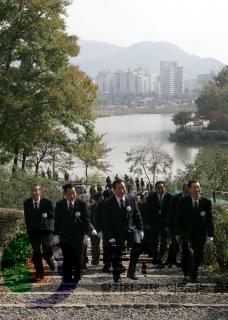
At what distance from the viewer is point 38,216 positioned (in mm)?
6754

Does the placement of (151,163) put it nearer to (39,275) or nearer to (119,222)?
(119,222)

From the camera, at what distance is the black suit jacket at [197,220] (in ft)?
20.0

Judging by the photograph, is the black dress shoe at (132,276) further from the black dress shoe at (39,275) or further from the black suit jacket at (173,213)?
the black dress shoe at (39,275)

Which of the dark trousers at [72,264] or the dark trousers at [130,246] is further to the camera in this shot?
the dark trousers at [130,246]

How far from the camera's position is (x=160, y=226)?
7316mm

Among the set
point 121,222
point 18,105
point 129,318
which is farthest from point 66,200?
point 18,105

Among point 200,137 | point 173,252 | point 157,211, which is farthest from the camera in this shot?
point 200,137

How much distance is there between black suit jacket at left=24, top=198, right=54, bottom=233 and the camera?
676 centimetres

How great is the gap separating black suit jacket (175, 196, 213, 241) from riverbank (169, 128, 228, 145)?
51.6 metres

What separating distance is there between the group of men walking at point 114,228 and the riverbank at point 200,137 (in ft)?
169

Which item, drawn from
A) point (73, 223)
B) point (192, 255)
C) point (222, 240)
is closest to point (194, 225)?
point (192, 255)

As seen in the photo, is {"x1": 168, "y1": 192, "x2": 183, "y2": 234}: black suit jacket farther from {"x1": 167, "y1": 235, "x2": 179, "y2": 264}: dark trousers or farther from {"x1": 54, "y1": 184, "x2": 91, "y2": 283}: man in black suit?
{"x1": 54, "y1": 184, "x2": 91, "y2": 283}: man in black suit

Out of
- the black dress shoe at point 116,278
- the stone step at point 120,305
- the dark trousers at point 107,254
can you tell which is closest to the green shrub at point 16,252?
the dark trousers at point 107,254

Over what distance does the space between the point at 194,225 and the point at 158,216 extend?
1200 mm
